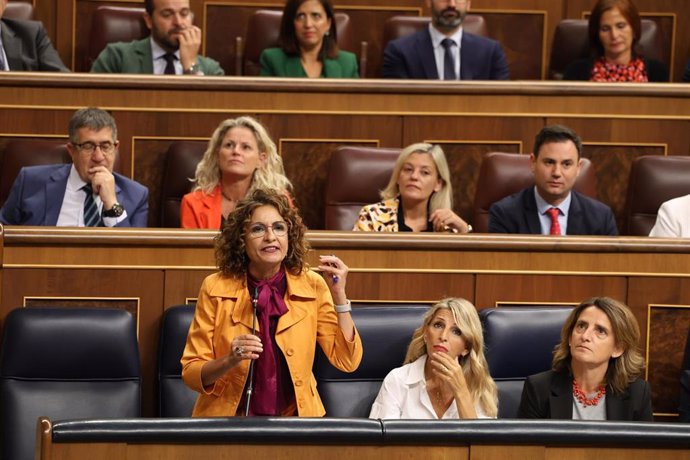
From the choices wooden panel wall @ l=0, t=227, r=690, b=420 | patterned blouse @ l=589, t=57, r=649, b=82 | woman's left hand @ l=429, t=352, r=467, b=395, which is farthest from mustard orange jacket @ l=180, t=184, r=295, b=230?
patterned blouse @ l=589, t=57, r=649, b=82

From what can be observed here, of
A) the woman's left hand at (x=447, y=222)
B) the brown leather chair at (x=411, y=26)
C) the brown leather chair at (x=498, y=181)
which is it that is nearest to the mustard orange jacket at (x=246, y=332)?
the woman's left hand at (x=447, y=222)

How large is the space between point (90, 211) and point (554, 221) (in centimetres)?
103

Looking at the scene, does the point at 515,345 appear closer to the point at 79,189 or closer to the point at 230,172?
the point at 230,172

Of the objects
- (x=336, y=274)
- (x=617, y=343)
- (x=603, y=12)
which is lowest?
(x=617, y=343)

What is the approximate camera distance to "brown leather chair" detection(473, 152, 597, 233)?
2947 millimetres

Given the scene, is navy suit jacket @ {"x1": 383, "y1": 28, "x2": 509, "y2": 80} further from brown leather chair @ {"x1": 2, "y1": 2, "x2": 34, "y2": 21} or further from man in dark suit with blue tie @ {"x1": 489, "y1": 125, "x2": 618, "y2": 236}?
brown leather chair @ {"x1": 2, "y1": 2, "x2": 34, "y2": 21}

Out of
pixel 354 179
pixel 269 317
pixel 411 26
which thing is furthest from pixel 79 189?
pixel 411 26

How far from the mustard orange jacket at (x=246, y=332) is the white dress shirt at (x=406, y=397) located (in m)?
0.12

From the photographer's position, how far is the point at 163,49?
3.38 m

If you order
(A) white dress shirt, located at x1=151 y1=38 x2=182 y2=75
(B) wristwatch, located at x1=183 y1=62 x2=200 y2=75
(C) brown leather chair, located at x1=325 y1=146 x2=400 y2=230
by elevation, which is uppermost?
(A) white dress shirt, located at x1=151 y1=38 x2=182 y2=75

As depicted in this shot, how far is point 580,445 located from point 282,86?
5.79 ft

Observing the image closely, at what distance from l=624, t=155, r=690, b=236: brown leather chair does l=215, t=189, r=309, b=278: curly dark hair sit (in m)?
1.13

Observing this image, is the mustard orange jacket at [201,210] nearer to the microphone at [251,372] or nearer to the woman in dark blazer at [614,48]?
the microphone at [251,372]

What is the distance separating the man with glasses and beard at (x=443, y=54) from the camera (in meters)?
3.49
